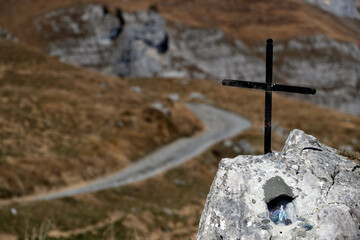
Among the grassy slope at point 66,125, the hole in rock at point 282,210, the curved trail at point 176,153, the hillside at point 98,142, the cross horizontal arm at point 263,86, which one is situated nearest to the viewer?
the hole in rock at point 282,210

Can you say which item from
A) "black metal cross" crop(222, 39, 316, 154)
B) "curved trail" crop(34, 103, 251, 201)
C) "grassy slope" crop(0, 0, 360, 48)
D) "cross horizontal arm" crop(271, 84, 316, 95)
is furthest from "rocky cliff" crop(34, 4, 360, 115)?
"black metal cross" crop(222, 39, 316, 154)

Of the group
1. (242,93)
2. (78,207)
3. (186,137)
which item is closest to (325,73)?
(242,93)

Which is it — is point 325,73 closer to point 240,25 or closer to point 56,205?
point 240,25

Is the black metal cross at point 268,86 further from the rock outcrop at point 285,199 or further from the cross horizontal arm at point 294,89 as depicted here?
the rock outcrop at point 285,199

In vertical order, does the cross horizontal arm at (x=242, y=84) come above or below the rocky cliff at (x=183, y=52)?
below

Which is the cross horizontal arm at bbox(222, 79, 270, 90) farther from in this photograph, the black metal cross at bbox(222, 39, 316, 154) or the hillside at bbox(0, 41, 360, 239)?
the hillside at bbox(0, 41, 360, 239)

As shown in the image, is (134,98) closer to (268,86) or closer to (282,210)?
(268,86)

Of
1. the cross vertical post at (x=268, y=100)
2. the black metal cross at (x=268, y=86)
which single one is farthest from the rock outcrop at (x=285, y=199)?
the black metal cross at (x=268, y=86)
